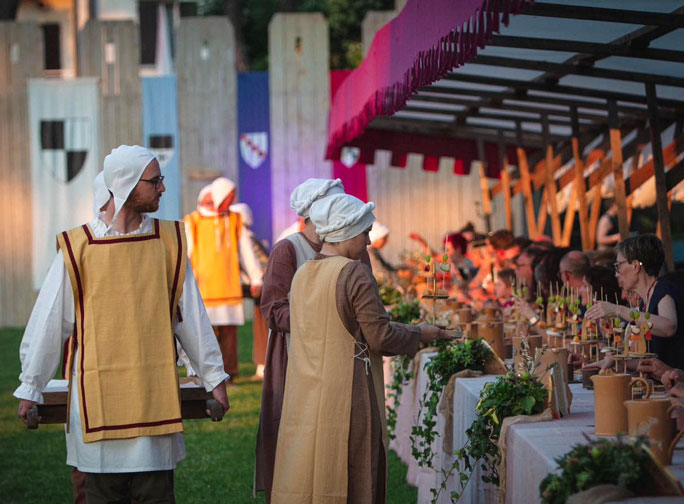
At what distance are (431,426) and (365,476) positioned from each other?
1.04m

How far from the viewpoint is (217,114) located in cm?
1638

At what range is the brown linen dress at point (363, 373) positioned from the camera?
350 centimetres

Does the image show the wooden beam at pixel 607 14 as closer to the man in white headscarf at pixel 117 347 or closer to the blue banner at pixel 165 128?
the man in white headscarf at pixel 117 347

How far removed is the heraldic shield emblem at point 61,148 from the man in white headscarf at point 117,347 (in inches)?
528

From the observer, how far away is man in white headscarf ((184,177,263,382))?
9.26 metres

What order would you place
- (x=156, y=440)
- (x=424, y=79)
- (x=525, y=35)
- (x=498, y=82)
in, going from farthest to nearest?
1. (x=498, y=82)
2. (x=525, y=35)
3. (x=424, y=79)
4. (x=156, y=440)

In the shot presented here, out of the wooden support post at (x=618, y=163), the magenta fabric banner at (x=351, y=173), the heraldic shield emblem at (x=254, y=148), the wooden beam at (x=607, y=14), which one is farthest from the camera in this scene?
the heraldic shield emblem at (x=254, y=148)

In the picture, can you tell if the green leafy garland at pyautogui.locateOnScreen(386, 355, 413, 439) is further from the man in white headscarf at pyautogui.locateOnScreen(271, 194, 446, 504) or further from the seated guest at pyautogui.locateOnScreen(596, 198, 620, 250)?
the seated guest at pyautogui.locateOnScreen(596, 198, 620, 250)

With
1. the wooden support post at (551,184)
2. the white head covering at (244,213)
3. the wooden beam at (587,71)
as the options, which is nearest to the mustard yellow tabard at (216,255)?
the white head covering at (244,213)

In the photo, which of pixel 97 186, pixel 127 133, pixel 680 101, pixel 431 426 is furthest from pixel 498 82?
pixel 127 133

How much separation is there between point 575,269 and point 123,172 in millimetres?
3124

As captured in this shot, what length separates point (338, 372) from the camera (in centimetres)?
353

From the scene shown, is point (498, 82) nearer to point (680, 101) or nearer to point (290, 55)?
point (680, 101)

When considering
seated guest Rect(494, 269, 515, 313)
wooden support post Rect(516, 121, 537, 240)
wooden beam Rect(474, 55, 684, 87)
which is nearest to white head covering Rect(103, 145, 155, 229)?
wooden beam Rect(474, 55, 684, 87)
